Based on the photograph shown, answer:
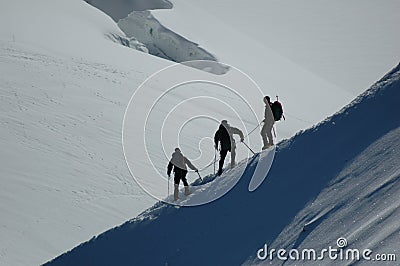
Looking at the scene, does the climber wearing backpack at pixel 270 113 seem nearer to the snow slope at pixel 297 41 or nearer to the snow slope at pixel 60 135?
the snow slope at pixel 60 135

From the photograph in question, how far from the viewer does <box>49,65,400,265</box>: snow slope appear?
26.5 ft

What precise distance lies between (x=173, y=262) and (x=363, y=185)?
3062 mm

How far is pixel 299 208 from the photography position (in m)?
9.01

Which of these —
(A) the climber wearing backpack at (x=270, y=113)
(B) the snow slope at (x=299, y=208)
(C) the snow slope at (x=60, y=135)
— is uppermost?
(C) the snow slope at (x=60, y=135)

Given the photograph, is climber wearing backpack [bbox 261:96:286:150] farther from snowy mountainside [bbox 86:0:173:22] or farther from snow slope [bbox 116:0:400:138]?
snowy mountainside [bbox 86:0:173:22]

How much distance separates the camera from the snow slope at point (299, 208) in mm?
8078

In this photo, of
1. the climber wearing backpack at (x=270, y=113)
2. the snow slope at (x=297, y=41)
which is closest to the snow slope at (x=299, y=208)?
the climber wearing backpack at (x=270, y=113)

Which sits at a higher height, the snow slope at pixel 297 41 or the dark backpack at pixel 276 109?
the snow slope at pixel 297 41

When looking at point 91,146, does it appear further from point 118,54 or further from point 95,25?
point 95,25

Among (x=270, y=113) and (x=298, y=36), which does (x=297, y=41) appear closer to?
(x=298, y=36)

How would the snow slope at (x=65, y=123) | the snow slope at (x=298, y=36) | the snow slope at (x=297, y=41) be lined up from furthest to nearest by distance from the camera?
the snow slope at (x=298, y=36)
the snow slope at (x=297, y=41)
the snow slope at (x=65, y=123)

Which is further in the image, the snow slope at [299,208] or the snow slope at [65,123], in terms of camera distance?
the snow slope at [65,123]

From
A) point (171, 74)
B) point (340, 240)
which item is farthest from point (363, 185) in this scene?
point (171, 74)

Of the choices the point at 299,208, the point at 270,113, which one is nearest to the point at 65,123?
the point at 270,113
